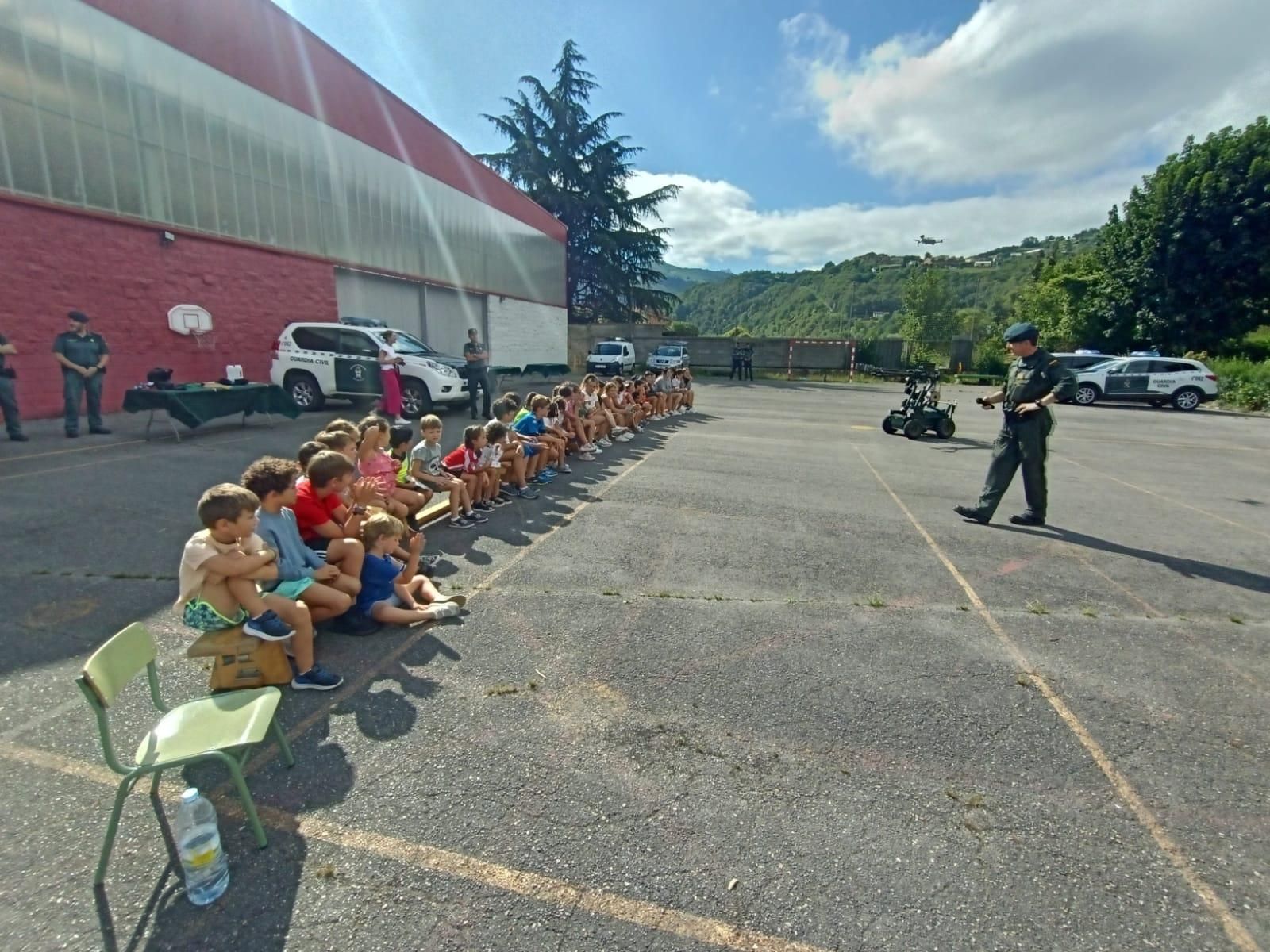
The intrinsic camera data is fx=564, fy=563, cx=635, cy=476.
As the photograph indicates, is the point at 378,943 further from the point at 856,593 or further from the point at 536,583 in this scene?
the point at 856,593

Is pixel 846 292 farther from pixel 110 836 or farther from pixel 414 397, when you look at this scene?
pixel 110 836

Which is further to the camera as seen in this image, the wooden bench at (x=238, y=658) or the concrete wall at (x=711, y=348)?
the concrete wall at (x=711, y=348)

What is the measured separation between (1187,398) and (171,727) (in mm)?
25976

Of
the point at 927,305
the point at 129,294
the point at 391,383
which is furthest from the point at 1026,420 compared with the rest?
the point at 927,305

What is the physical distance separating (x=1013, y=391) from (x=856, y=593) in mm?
3084

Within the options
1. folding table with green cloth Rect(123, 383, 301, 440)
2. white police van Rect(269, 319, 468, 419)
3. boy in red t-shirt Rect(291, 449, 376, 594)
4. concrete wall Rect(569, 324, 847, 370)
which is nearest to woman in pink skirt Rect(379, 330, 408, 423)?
white police van Rect(269, 319, 468, 419)

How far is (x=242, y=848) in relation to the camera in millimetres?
1954

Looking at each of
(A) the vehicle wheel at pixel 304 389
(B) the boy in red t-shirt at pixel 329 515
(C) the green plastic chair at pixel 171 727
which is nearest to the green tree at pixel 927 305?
(A) the vehicle wheel at pixel 304 389

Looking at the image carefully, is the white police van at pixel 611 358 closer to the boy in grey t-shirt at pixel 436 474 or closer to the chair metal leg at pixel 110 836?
the boy in grey t-shirt at pixel 436 474

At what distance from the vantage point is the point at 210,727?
80.6 inches

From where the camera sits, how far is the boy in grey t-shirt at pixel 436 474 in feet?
17.8

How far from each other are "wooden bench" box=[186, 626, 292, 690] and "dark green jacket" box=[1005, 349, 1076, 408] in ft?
20.5

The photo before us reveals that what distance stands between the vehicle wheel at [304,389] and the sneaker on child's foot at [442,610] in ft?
34.1

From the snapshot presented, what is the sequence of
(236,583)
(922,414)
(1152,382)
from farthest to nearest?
(1152,382) → (922,414) → (236,583)
